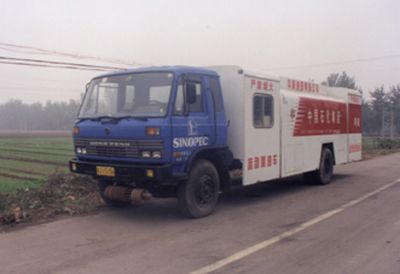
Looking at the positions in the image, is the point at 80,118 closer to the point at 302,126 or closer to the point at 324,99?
the point at 302,126

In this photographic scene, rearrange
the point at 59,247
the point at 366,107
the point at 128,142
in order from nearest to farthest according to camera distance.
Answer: the point at 59,247, the point at 128,142, the point at 366,107

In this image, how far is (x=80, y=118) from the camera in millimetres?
8102

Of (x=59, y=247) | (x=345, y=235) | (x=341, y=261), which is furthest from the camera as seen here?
(x=345, y=235)

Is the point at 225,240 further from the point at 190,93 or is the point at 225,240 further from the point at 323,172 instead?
the point at 323,172

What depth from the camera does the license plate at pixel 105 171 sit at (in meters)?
7.50

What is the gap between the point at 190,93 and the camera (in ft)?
24.7

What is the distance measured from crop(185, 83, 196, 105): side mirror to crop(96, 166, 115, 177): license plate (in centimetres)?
172

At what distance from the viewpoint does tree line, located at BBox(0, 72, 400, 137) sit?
73812 millimetres

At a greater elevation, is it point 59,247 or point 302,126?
point 302,126

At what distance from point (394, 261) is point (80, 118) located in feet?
Answer: 18.3

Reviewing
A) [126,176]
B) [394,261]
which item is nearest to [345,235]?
[394,261]

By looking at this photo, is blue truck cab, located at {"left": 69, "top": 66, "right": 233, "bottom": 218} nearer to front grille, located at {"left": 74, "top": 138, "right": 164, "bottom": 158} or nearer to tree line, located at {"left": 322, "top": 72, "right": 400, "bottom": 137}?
front grille, located at {"left": 74, "top": 138, "right": 164, "bottom": 158}

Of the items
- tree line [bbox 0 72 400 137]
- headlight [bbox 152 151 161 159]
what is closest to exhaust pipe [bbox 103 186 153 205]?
headlight [bbox 152 151 161 159]

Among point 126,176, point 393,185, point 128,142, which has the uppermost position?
point 128,142
